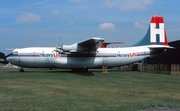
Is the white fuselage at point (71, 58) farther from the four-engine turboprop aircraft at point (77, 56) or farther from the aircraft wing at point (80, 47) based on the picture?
the aircraft wing at point (80, 47)

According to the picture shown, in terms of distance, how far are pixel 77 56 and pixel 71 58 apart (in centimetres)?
75

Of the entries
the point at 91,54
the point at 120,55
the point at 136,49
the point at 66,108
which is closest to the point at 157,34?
the point at 136,49

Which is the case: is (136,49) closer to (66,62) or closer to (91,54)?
(91,54)

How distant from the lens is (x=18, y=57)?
98.1 feet

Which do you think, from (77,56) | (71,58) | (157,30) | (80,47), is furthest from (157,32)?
(71,58)

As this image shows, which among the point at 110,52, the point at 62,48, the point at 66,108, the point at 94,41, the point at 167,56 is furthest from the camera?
the point at 167,56

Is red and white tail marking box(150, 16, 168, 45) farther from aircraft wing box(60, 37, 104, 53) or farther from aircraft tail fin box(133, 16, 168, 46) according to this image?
aircraft wing box(60, 37, 104, 53)

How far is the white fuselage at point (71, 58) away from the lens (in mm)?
29750

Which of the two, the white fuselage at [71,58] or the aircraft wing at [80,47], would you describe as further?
the white fuselage at [71,58]

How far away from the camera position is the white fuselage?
29.8 m

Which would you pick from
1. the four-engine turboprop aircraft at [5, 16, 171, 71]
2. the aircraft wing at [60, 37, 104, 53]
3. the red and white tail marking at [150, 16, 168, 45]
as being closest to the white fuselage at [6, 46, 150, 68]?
the four-engine turboprop aircraft at [5, 16, 171, 71]

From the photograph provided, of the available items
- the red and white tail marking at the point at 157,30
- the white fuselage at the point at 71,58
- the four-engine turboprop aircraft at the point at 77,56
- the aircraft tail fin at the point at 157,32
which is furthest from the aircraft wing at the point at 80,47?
the red and white tail marking at the point at 157,30

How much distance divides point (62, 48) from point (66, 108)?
20.7 meters

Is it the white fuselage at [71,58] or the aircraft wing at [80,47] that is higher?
the aircraft wing at [80,47]
